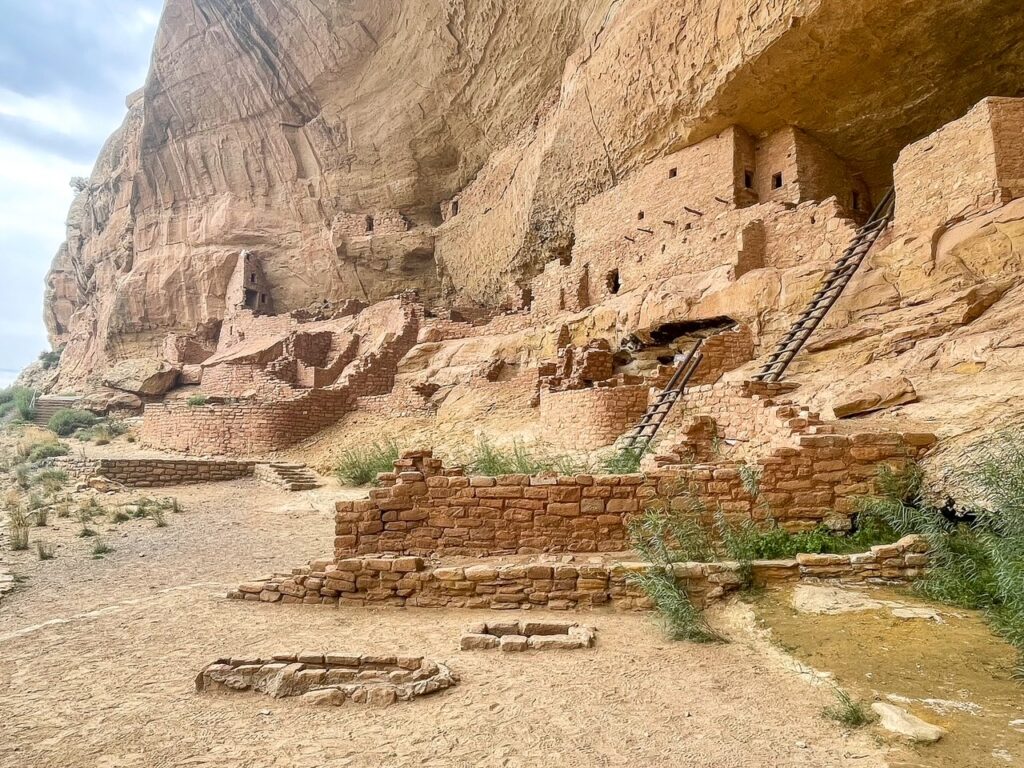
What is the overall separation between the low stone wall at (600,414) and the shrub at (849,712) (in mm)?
6450

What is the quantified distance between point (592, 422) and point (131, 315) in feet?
87.3

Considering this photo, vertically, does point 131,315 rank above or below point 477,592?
above

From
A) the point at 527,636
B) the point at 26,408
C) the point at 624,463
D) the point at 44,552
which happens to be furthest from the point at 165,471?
the point at 26,408

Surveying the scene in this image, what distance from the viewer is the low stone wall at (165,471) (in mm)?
12016

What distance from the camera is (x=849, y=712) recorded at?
253 centimetres

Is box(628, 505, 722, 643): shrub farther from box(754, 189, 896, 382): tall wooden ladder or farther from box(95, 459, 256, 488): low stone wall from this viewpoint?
box(95, 459, 256, 488): low stone wall

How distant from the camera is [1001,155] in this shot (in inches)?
295

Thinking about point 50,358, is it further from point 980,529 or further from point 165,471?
point 980,529

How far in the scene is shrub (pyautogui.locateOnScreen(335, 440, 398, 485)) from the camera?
10.5 m

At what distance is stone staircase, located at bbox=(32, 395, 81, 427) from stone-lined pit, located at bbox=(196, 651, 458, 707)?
22941mm

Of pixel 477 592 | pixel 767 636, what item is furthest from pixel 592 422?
pixel 767 636

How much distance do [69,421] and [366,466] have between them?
49.4 feet

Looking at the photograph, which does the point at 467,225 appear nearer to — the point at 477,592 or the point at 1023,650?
the point at 477,592

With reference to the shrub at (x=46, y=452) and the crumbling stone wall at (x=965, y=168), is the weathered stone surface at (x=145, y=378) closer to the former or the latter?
the shrub at (x=46, y=452)
